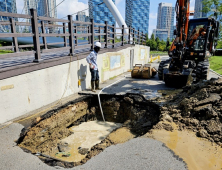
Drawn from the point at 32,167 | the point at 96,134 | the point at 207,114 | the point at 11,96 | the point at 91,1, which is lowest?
the point at 96,134

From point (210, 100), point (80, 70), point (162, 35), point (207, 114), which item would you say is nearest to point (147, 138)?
point (207, 114)

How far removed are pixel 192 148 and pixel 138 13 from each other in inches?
3281

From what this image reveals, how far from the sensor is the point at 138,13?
78.4 meters

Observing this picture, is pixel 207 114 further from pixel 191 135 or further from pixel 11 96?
pixel 11 96

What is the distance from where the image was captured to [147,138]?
3793 millimetres

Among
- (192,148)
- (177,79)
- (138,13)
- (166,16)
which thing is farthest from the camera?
(166,16)

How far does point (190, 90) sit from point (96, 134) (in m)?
3.61

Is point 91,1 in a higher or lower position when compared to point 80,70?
higher

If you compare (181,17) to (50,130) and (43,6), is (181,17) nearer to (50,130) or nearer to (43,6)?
(50,130)

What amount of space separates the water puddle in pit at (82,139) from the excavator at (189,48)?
11.9ft

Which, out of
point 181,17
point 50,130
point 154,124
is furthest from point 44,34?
point 181,17

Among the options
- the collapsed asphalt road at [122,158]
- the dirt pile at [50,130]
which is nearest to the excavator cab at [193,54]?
the dirt pile at [50,130]

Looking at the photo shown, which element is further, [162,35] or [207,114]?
[162,35]

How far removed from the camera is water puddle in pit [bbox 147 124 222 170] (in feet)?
9.86
